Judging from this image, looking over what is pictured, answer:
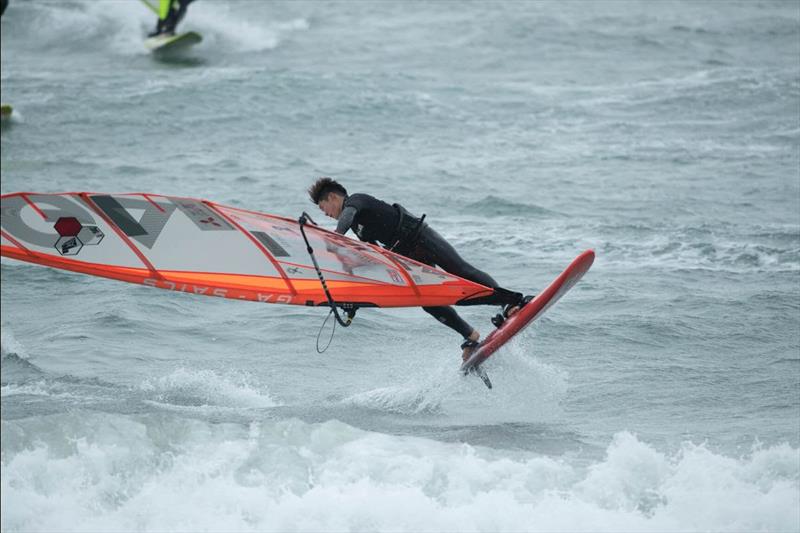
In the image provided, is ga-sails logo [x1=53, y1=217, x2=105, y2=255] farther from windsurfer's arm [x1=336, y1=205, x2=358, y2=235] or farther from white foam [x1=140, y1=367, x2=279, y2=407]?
windsurfer's arm [x1=336, y1=205, x2=358, y2=235]

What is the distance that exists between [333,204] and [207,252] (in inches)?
35.9

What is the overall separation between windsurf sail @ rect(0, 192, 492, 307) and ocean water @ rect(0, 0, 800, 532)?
0.86 metres

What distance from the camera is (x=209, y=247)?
7.18 meters

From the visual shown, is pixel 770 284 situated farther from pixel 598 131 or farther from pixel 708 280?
pixel 598 131

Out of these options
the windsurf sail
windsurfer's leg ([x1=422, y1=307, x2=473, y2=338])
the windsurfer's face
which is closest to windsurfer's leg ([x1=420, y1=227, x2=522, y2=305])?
the windsurf sail

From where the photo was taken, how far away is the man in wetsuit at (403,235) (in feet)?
23.7

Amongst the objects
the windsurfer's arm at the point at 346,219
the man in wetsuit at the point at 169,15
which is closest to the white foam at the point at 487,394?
the windsurfer's arm at the point at 346,219

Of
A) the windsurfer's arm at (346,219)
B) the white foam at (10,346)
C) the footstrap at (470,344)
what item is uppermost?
the windsurfer's arm at (346,219)

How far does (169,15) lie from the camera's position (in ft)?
75.6

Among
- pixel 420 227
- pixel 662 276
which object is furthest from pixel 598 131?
pixel 420 227

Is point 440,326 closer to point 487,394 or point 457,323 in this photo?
point 487,394

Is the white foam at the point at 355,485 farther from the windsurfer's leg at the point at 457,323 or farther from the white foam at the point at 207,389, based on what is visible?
the windsurfer's leg at the point at 457,323

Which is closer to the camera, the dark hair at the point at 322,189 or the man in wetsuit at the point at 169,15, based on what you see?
the dark hair at the point at 322,189

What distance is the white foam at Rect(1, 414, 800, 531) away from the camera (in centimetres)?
619
